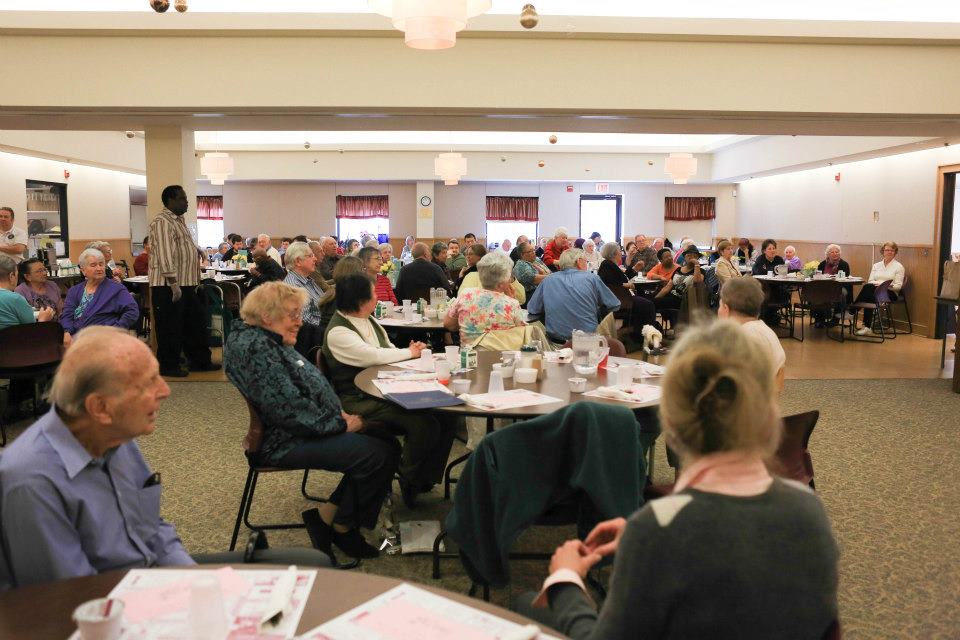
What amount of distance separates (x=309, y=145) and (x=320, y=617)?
17.2 m

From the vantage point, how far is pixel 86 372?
6.03 ft

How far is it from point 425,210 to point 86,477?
1795cm

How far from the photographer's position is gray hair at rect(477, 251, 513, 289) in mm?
5262

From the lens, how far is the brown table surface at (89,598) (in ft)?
4.75

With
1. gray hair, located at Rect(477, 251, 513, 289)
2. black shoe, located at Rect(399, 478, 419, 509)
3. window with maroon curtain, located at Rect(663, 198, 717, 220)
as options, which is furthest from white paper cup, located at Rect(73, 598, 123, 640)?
window with maroon curtain, located at Rect(663, 198, 717, 220)

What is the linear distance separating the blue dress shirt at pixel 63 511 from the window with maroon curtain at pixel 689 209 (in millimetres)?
18980

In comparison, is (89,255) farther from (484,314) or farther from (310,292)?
(484,314)

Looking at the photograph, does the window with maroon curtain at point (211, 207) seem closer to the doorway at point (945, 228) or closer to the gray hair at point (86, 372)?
the doorway at point (945, 228)

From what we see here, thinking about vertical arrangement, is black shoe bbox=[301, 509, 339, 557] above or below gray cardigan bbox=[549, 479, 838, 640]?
below

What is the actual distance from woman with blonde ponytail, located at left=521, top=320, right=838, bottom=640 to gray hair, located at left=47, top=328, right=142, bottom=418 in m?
1.26

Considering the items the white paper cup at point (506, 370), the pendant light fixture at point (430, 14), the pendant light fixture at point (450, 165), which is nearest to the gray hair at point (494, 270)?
the white paper cup at point (506, 370)

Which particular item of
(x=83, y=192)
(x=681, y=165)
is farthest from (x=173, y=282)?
(x=681, y=165)

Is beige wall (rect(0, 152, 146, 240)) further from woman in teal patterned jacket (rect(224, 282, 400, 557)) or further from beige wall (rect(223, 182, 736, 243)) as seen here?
woman in teal patterned jacket (rect(224, 282, 400, 557))

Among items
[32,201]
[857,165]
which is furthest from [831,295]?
[32,201]
